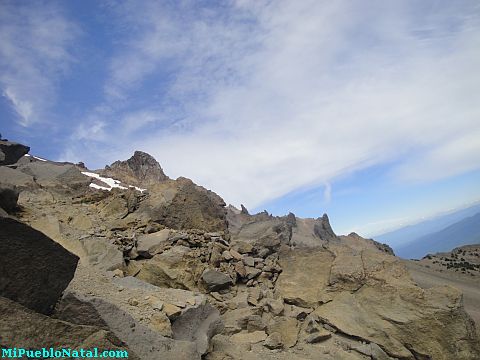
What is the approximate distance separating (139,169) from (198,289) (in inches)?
2437

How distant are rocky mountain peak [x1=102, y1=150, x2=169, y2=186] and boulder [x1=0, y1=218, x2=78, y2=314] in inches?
2457

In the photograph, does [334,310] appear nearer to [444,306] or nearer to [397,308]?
[397,308]

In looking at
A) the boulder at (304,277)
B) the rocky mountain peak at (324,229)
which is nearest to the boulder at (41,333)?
the boulder at (304,277)

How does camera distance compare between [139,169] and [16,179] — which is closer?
[16,179]

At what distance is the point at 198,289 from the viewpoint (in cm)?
1586

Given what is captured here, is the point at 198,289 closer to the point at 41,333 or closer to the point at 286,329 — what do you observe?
the point at 286,329

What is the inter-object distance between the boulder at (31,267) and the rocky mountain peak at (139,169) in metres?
62.4

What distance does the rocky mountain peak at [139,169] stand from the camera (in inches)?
2731

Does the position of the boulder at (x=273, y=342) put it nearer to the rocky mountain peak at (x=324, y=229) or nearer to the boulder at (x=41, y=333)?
the boulder at (x=41, y=333)

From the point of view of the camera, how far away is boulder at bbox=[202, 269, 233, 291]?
52.9ft

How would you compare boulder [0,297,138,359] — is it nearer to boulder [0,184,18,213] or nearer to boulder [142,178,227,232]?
boulder [0,184,18,213]

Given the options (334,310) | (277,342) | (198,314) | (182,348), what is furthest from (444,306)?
(182,348)

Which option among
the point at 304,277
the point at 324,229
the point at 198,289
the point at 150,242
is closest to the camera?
the point at 198,289

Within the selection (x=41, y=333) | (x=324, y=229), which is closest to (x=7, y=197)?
(x=41, y=333)
